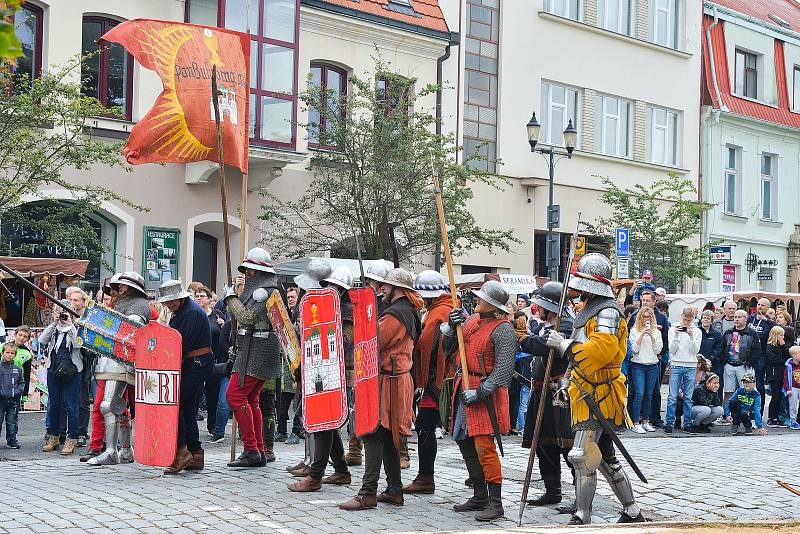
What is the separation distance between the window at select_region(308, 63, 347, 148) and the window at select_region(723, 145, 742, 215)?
13.6 metres

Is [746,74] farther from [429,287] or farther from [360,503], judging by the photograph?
[360,503]

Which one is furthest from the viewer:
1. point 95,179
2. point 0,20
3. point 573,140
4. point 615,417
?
point 573,140

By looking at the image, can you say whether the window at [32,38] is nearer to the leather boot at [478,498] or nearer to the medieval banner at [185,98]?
the medieval banner at [185,98]

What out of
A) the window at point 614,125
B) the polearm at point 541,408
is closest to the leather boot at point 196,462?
the polearm at point 541,408

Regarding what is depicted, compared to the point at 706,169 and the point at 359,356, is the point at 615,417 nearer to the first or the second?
the point at 359,356

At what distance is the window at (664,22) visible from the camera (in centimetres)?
3188

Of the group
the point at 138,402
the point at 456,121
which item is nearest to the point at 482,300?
the point at 138,402

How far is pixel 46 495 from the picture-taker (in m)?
8.87

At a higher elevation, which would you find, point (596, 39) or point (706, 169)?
point (596, 39)

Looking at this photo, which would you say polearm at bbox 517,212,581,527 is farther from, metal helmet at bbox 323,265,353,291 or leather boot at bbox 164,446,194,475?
leather boot at bbox 164,446,194,475

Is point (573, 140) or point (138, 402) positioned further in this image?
point (573, 140)

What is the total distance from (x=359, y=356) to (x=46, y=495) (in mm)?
2428

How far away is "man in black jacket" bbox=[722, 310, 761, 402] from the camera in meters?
16.5

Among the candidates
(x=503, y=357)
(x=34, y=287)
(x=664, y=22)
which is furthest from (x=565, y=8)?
(x=503, y=357)
